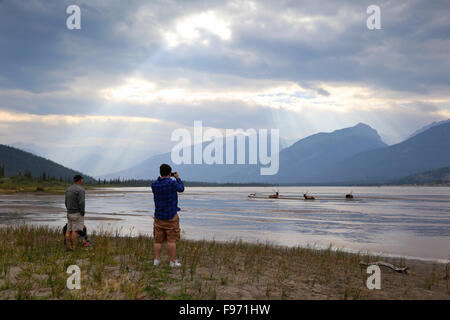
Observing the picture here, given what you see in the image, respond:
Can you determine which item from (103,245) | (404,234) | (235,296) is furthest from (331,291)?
(404,234)

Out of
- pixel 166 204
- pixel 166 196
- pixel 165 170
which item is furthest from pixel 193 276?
pixel 165 170

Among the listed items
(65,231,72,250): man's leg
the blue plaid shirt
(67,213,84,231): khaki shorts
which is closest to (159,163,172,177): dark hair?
the blue plaid shirt

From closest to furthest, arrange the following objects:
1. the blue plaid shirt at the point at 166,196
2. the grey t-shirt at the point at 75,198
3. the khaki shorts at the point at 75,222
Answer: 1. the blue plaid shirt at the point at 166,196
2. the grey t-shirt at the point at 75,198
3. the khaki shorts at the point at 75,222

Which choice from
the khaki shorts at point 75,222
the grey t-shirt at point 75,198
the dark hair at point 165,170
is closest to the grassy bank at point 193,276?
the khaki shorts at point 75,222

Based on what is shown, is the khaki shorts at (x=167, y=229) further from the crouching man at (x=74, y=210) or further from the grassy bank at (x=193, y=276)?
the crouching man at (x=74, y=210)

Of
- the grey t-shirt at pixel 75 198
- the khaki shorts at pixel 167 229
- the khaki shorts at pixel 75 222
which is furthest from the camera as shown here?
the khaki shorts at pixel 75 222

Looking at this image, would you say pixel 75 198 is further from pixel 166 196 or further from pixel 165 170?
pixel 165 170

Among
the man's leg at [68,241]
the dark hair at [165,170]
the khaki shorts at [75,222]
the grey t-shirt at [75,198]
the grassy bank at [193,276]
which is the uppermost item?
the dark hair at [165,170]

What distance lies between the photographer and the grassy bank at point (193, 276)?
8.20 metres

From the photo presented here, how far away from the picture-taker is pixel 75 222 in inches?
505

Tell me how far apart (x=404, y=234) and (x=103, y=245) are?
73.2 ft

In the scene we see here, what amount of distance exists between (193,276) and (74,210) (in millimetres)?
5453

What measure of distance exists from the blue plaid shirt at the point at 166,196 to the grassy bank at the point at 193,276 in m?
1.61
